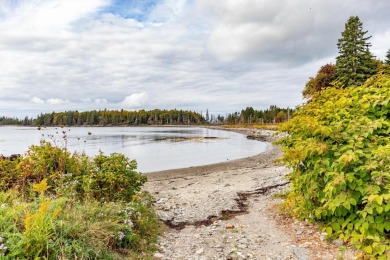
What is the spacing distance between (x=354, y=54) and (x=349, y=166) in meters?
52.6

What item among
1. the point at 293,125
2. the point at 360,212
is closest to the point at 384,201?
the point at 360,212

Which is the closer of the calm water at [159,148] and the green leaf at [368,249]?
the green leaf at [368,249]

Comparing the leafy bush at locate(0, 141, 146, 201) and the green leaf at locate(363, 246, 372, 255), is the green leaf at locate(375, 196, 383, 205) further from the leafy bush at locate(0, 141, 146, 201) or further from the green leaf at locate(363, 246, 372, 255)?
the leafy bush at locate(0, 141, 146, 201)

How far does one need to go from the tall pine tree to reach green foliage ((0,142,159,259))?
1923 inches

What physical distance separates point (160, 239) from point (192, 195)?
572 cm

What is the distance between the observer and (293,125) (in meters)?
7.07

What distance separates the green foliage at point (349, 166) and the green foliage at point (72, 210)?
11.9 ft

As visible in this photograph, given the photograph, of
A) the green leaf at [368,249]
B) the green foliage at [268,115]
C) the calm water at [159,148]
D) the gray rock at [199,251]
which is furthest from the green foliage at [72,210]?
the green foliage at [268,115]

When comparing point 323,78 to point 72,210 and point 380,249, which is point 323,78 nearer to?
point 380,249

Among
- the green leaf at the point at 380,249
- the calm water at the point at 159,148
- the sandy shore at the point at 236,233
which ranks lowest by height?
the calm water at the point at 159,148

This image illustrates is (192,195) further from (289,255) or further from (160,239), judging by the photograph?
(289,255)

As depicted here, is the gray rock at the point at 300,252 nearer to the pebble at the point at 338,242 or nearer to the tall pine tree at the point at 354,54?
the pebble at the point at 338,242

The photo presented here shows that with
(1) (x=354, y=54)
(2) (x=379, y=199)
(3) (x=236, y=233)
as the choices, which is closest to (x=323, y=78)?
(1) (x=354, y=54)

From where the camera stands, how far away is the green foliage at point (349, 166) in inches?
192
